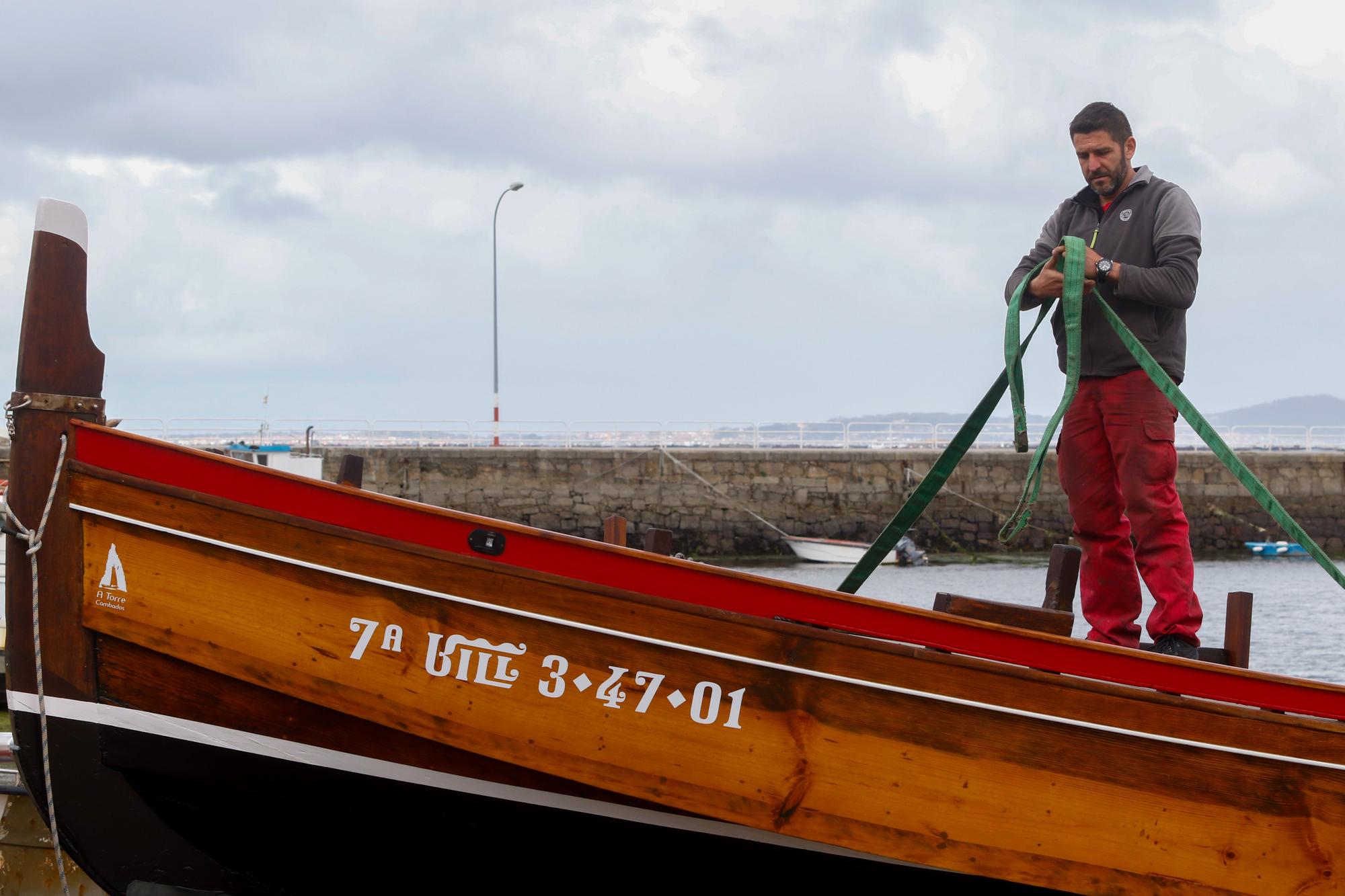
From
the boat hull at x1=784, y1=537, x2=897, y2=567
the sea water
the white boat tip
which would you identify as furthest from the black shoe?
the boat hull at x1=784, y1=537, x2=897, y2=567

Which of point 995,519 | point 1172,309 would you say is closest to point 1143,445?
point 1172,309

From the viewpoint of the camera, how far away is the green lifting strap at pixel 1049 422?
3.64m

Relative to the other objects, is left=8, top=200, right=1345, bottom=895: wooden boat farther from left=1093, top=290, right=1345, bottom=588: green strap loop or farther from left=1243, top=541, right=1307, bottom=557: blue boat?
left=1243, top=541, right=1307, bottom=557: blue boat

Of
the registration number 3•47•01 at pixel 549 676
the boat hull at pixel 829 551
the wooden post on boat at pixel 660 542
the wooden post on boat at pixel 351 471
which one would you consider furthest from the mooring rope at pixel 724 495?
the registration number 3•47•01 at pixel 549 676

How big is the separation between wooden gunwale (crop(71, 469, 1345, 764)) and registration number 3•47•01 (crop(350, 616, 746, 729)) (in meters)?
0.11

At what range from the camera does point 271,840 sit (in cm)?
335

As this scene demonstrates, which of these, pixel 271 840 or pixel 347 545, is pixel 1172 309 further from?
pixel 271 840

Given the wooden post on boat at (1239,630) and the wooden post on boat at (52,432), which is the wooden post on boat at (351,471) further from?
the wooden post on boat at (1239,630)

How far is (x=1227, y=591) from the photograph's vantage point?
49.6ft

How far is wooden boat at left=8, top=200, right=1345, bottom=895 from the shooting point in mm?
2980

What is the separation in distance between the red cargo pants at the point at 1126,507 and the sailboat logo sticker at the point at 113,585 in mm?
2748

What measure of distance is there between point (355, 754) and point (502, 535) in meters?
0.72

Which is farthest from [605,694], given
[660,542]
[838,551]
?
[838,551]

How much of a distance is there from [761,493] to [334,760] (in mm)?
22510
